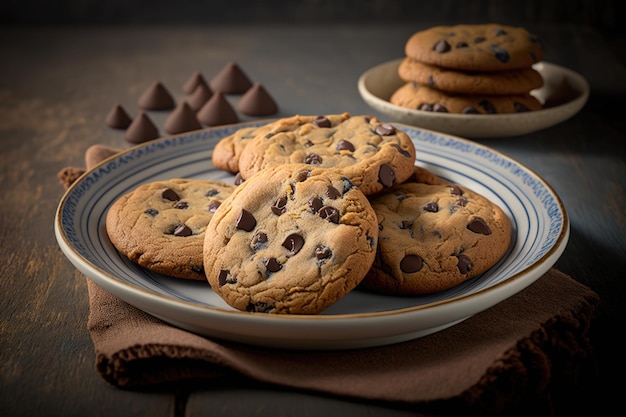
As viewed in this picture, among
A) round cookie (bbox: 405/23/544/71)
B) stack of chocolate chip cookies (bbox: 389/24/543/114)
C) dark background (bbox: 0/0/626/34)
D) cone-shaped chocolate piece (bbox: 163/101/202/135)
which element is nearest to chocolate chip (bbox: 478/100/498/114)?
stack of chocolate chip cookies (bbox: 389/24/543/114)

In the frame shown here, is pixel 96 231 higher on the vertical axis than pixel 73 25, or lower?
higher

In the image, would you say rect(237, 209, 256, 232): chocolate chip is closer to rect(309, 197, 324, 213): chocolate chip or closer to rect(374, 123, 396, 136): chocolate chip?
rect(309, 197, 324, 213): chocolate chip

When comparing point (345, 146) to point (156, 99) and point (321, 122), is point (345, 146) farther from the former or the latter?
point (156, 99)

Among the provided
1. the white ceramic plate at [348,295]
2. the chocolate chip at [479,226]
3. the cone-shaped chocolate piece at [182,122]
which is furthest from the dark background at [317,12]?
the chocolate chip at [479,226]

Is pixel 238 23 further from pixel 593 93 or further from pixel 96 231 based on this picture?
pixel 96 231

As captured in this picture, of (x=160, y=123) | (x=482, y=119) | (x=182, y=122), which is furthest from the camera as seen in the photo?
(x=160, y=123)

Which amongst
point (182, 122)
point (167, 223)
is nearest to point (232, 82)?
point (182, 122)

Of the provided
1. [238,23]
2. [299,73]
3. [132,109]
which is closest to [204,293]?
[132,109]
